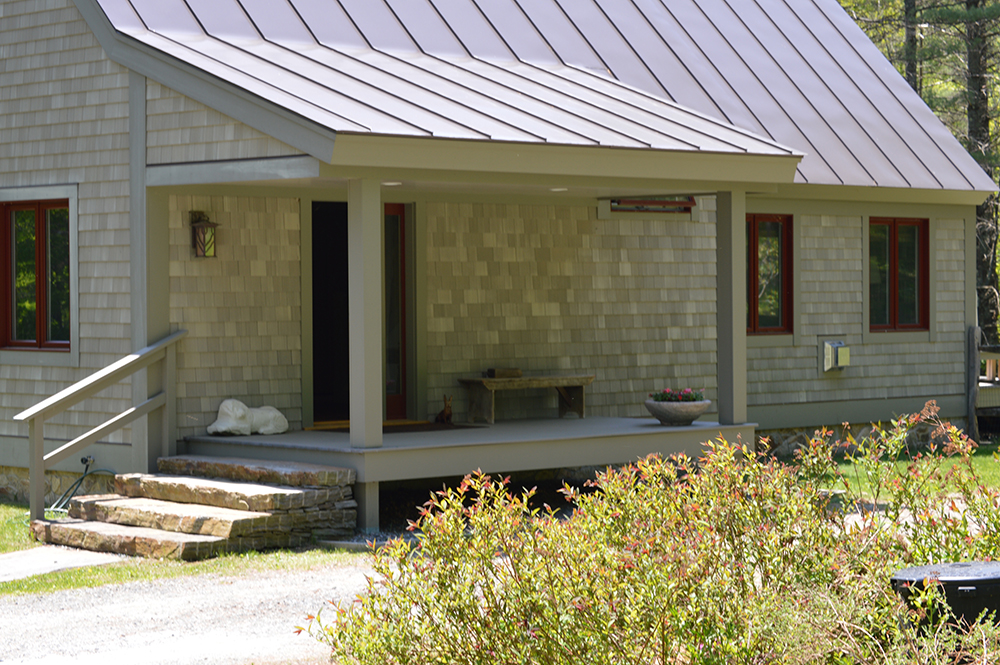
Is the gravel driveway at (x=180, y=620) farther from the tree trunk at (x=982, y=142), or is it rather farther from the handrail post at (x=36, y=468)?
the tree trunk at (x=982, y=142)

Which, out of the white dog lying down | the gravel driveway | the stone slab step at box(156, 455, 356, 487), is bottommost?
the gravel driveway

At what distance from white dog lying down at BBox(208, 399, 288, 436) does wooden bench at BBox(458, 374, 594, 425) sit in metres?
1.92

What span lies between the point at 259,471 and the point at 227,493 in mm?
331

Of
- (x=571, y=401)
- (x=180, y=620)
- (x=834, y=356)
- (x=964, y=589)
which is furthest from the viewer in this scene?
(x=834, y=356)

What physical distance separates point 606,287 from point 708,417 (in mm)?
1792

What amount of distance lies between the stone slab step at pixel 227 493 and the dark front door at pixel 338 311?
2.17 m

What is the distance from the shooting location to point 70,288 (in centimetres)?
1150

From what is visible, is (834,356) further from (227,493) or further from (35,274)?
(35,274)

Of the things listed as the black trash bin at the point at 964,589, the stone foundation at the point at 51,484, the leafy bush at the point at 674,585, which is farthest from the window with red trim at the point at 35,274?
the black trash bin at the point at 964,589

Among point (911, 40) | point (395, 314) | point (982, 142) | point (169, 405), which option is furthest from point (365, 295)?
point (911, 40)

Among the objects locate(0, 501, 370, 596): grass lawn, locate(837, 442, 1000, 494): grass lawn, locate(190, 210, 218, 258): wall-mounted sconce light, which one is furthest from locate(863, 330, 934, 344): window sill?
locate(0, 501, 370, 596): grass lawn

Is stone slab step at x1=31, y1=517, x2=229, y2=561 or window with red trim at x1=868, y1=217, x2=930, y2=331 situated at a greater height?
window with red trim at x1=868, y1=217, x2=930, y2=331

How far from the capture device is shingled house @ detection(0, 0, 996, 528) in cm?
1022

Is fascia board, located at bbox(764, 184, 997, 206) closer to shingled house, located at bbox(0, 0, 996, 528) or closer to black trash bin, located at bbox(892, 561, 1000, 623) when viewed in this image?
shingled house, located at bbox(0, 0, 996, 528)
